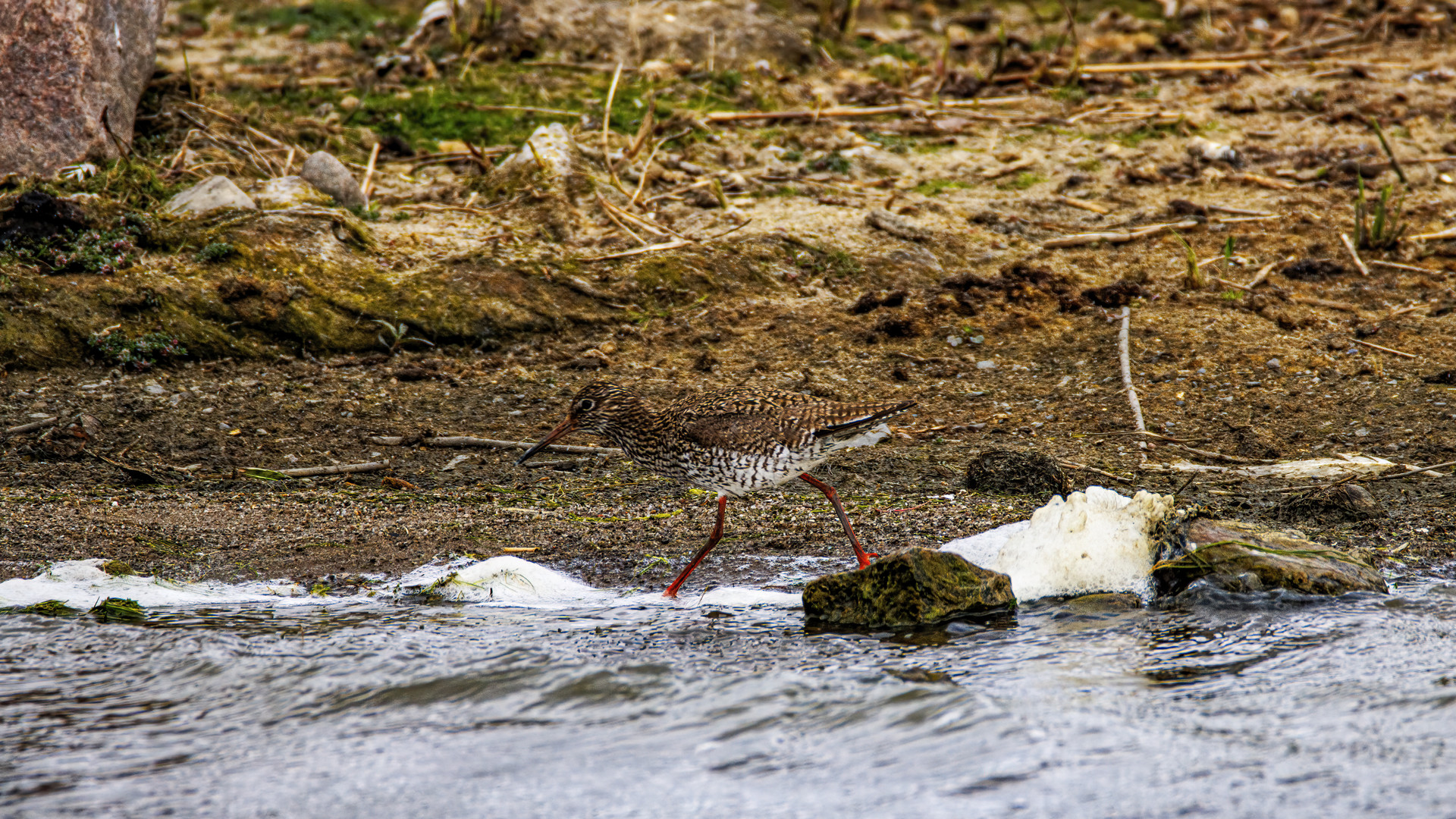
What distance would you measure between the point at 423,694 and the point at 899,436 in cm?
363

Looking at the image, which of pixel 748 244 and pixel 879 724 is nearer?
pixel 879 724

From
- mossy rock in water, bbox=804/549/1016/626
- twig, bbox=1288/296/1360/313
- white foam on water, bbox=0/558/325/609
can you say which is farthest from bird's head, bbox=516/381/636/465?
twig, bbox=1288/296/1360/313

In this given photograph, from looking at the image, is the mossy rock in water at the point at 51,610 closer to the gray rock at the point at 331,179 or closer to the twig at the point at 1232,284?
the gray rock at the point at 331,179

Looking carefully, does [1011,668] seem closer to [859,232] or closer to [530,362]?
[530,362]

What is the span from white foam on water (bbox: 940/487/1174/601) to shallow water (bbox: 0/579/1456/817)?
17 centimetres

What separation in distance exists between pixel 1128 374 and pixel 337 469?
15.5 feet

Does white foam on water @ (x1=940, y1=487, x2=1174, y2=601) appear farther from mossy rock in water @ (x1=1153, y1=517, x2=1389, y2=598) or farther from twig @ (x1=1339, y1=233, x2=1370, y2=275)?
twig @ (x1=1339, y1=233, x2=1370, y2=275)

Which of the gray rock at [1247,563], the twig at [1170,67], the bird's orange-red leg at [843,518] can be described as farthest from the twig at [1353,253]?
the bird's orange-red leg at [843,518]

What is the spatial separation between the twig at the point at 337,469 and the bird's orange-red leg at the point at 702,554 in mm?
2139

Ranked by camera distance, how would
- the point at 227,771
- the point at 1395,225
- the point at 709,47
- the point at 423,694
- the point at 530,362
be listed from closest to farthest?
the point at 227,771 → the point at 423,694 → the point at 530,362 → the point at 1395,225 → the point at 709,47

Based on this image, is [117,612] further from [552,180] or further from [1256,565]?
[552,180]

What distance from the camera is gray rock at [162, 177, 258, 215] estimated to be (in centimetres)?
902

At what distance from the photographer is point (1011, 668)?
16.6ft

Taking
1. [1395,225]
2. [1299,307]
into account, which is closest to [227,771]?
[1299,307]
